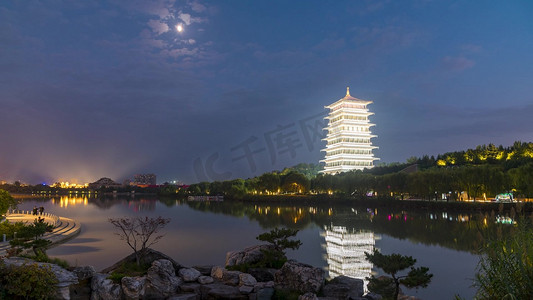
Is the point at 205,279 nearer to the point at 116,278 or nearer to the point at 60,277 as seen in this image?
the point at 116,278

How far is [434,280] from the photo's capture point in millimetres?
18016

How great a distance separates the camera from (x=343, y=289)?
39.7ft

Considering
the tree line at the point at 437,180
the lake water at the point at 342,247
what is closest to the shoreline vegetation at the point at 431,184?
the tree line at the point at 437,180

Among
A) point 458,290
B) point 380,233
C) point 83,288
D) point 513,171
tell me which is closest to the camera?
point 83,288

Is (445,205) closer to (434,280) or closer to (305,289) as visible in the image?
(434,280)

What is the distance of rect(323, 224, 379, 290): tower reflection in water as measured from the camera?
65.0 feet

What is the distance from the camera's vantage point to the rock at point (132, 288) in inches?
454

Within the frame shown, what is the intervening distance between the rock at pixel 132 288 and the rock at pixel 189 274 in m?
1.82

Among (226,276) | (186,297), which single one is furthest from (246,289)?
(186,297)

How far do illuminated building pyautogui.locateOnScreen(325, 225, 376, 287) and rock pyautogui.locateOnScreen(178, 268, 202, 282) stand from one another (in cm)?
694

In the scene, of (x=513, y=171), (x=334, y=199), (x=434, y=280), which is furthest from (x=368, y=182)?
(x=434, y=280)

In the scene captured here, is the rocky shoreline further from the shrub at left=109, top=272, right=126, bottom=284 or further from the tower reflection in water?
the tower reflection in water

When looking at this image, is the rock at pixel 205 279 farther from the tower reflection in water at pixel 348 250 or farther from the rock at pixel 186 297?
the tower reflection in water at pixel 348 250

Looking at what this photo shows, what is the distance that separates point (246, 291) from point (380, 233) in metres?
25.9
